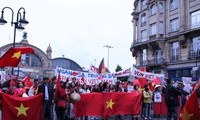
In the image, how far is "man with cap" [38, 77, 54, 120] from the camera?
36.0ft

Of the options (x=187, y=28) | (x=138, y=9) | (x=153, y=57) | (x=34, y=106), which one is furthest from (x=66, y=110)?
(x=138, y=9)

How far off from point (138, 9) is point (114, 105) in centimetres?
3551

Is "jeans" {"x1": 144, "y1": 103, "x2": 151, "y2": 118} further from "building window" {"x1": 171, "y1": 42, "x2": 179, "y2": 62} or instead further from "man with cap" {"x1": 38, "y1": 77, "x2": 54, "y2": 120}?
"building window" {"x1": 171, "y1": 42, "x2": 179, "y2": 62}

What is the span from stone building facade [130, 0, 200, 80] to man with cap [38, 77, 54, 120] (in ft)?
73.8

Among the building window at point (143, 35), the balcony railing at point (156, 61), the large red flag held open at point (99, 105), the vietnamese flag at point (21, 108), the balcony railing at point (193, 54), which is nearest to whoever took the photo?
the vietnamese flag at point (21, 108)

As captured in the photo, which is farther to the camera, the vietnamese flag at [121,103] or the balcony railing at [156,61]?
the balcony railing at [156,61]

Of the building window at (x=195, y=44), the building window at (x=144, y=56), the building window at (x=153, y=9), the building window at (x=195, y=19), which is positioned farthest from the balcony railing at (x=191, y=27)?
the building window at (x=144, y=56)

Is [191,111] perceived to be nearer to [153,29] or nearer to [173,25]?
[173,25]

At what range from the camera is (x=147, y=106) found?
45.7 ft

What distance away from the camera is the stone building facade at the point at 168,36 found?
115 ft

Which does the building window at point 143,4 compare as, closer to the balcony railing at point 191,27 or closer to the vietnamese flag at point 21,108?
the balcony railing at point 191,27

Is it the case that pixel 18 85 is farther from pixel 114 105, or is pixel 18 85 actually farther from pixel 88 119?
pixel 114 105

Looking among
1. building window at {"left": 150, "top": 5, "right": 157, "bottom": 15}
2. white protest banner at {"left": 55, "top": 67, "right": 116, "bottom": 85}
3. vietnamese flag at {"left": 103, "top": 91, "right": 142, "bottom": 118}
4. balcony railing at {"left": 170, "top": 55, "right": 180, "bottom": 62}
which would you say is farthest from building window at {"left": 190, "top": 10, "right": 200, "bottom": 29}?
vietnamese flag at {"left": 103, "top": 91, "right": 142, "bottom": 118}

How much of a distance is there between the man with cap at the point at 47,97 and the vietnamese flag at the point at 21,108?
313 mm
